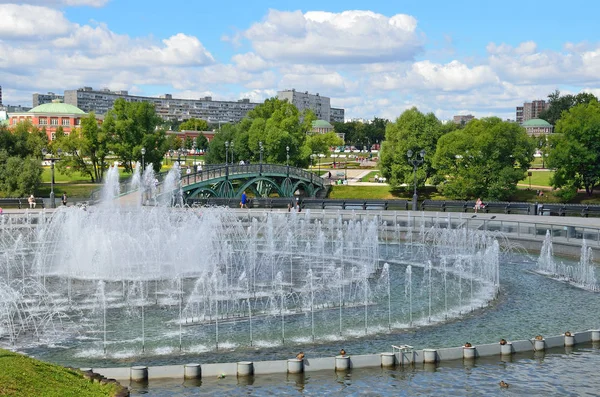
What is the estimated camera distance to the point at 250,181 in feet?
241

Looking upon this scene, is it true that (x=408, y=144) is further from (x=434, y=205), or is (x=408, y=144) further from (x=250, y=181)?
(x=434, y=205)

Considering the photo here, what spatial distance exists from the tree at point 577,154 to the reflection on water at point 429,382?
5362 cm

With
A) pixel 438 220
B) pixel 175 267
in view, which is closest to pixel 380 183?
pixel 438 220

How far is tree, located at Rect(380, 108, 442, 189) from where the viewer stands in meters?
80.1

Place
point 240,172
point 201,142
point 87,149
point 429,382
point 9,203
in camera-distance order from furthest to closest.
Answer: point 201,142 < point 87,149 < point 240,172 < point 9,203 < point 429,382

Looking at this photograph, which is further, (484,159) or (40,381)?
(484,159)

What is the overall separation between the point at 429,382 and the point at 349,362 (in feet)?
6.92

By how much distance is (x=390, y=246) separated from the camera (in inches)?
1795

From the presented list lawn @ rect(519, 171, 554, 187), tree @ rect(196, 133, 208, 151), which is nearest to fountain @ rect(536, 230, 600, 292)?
lawn @ rect(519, 171, 554, 187)

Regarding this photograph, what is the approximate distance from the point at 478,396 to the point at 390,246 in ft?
92.6

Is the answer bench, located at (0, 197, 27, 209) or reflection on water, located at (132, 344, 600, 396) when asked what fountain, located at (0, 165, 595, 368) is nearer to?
reflection on water, located at (132, 344, 600, 396)

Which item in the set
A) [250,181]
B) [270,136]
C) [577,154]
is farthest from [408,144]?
[270,136]

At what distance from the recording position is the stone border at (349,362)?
1839cm

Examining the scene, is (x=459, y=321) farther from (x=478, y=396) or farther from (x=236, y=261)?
(x=236, y=261)
